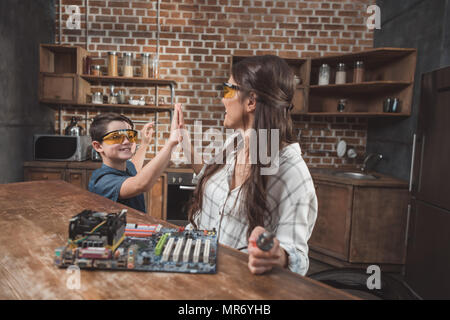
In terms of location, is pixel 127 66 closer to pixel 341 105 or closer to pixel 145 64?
pixel 145 64

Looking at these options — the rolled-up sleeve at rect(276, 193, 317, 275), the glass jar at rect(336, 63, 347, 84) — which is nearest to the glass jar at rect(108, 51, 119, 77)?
the glass jar at rect(336, 63, 347, 84)

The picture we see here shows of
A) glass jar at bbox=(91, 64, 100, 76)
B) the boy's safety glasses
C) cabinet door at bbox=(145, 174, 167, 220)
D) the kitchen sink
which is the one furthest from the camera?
glass jar at bbox=(91, 64, 100, 76)

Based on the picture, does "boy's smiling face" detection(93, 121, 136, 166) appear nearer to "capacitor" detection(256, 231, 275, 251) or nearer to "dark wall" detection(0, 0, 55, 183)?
"capacitor" detection(256, 231, 275, 251)

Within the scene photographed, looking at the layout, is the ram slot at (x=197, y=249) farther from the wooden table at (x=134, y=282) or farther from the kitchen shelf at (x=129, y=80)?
the kitchen shelf at (x=129, y=80)

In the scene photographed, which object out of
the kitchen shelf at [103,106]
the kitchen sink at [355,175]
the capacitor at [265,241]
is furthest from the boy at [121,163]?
the kitchen sink at [355,175]

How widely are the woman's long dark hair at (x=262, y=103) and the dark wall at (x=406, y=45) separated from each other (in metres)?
2.39

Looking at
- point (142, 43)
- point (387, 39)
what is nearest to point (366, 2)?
point (387, 39)

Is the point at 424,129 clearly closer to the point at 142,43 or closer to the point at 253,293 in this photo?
the point at 253,293

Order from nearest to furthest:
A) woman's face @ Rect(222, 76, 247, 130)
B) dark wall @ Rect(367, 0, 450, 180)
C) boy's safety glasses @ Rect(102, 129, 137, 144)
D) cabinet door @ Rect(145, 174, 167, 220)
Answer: woman's face @ Rect(222, 76, 247, 130) < boy's safety glasses @ Rect(102, 129, 137, 144) < dark wall @ Rect(367, 0, 450, 180) < cabinet door @ Rect(145, 174, 167, 220)

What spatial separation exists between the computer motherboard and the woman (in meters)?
0.25

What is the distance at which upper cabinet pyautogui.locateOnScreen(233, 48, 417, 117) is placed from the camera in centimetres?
345

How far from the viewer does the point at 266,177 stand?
1.21 m

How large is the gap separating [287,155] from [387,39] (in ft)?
11.6

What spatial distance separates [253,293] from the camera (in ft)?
2.54
